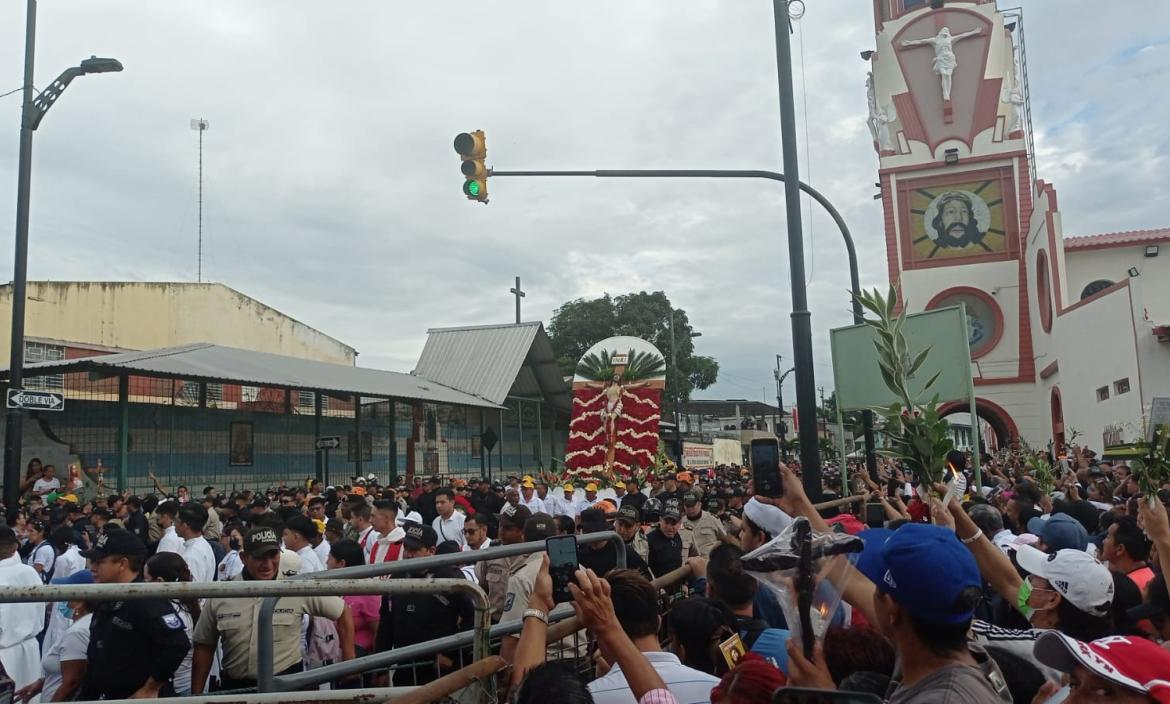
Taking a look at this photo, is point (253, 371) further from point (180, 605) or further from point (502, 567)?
point (180, 605)

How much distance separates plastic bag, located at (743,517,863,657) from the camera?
2.34m

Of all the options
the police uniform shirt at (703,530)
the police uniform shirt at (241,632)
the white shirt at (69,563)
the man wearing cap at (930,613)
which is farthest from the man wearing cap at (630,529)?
the man wearing cap at (930,613)

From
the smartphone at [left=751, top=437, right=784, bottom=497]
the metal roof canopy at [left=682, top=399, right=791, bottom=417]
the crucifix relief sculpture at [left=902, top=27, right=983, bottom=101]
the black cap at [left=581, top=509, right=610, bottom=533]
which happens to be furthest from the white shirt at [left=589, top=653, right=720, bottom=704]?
the metal roof canopy at [left=682, top=399, right=791, bottom=417]

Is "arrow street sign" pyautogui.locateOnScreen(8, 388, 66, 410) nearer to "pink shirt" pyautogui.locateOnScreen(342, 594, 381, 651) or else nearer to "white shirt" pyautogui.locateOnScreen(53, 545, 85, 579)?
"white shirt" pyautogui.locateOnScreen(53, 545, 85, 579)

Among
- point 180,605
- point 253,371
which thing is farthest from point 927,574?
point 253,371

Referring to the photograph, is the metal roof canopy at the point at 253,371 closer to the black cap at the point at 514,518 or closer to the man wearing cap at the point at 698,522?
the man wearing cap at the point at 698,522

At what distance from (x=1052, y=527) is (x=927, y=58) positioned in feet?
108

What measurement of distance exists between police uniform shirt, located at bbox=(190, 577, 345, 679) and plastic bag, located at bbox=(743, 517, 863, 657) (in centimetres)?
311

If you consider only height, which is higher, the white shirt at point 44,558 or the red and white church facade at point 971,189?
the red and white church facade at point 971,189

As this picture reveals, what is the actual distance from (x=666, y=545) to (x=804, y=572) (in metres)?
6.43

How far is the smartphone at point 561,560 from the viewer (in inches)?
115

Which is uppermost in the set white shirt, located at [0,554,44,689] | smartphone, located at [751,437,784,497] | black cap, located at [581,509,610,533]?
smartphone, located at [751,437,784,497]

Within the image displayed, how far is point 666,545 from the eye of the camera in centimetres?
862

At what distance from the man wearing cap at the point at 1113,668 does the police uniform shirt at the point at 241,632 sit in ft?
12.1
